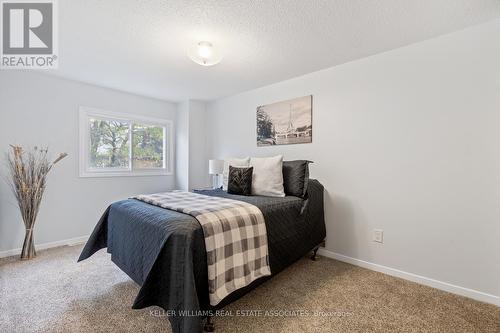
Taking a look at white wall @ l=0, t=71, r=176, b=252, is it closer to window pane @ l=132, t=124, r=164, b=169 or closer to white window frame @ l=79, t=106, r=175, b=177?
white window frame @ l=79, t=106, r=175, b=177

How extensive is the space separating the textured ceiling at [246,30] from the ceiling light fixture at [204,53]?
91 millimetres

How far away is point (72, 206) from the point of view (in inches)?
119

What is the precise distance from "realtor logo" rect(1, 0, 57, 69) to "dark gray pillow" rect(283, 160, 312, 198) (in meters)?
2.38

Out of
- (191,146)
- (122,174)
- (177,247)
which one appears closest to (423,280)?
(177,247)

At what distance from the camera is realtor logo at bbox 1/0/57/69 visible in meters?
1.66

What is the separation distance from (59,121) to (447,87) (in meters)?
4.30

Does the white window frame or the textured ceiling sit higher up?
the textured ceiling

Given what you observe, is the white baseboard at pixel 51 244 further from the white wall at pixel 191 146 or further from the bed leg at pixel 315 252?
the bed leg at pixel 315 252

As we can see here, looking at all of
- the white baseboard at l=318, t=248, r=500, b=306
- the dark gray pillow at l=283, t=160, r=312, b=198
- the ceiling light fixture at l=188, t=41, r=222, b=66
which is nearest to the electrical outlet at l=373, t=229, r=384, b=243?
the white baseboard at l=318, t=248, r=500, b=306

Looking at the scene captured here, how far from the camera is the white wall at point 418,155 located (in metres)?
1.75

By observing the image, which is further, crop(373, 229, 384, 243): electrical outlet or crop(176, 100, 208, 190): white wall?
crop(176, 100, 208, 190): white wall

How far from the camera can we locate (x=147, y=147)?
388cm

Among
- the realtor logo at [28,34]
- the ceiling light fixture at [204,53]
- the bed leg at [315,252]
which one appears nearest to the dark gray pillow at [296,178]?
the bed leg at [315,252]

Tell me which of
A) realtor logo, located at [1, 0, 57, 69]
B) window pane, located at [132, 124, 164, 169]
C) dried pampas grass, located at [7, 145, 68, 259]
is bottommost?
dried pampas grass, located at [7, 145, 68, 259]
